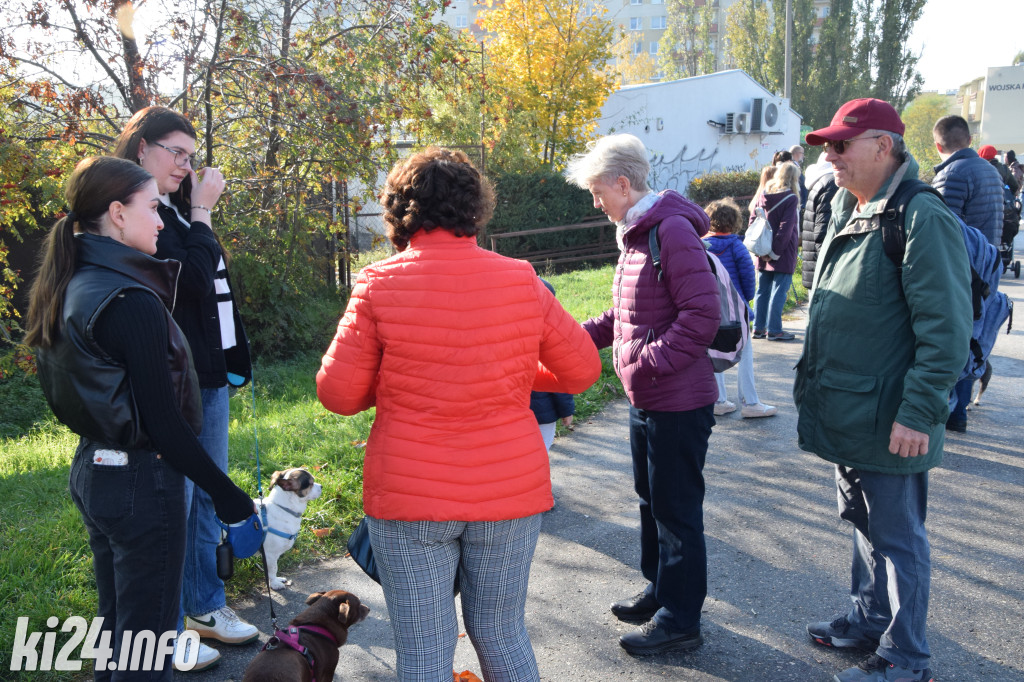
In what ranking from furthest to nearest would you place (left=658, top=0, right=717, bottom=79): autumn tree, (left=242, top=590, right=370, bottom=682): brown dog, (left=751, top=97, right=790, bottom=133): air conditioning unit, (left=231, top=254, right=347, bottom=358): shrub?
(left=658, top=0, right=717, bottom=79): autumn tree, (left=751, top=97, right=790, bottom=133): air conditioning unit, (left=231, top=254, right=347, bottom=358): shrub, (left=242, top=590, right=370, bottom=682): brown dog

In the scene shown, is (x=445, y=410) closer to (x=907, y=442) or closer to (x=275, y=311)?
(x=907, y=442)

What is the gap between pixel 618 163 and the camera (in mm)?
3082

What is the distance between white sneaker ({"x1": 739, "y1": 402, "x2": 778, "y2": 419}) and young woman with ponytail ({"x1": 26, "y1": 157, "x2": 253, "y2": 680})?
4861 millimetres

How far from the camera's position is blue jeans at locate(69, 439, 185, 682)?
2.21 metres

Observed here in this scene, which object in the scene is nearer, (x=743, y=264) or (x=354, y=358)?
(x=354, y=358)

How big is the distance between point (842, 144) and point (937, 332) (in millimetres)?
796

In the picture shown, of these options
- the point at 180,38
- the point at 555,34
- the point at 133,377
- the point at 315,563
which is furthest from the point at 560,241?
the point at 133,377

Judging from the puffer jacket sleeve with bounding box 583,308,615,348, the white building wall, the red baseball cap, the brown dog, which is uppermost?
the white building wall

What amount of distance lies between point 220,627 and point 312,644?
2.57ft

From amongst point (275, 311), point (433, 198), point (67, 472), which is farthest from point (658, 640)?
point (275, 311)

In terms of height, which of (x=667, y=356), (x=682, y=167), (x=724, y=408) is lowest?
(x=724, y=408)

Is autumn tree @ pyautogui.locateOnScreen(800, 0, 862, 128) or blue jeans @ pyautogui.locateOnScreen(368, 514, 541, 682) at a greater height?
autumn tree @ pyautogui.locateOnScreen(800, 0, 862, 128)

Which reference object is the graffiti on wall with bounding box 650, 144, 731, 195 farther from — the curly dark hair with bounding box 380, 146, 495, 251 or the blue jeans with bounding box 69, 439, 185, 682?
the blue jeans with bounding box 69, 439, 185, 682

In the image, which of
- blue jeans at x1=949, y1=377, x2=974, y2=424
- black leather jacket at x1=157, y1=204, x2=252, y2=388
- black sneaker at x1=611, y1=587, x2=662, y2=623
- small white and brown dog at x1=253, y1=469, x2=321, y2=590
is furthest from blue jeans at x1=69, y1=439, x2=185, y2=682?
blue jeans at x1=949, y1=377, x2=974, y2=424
